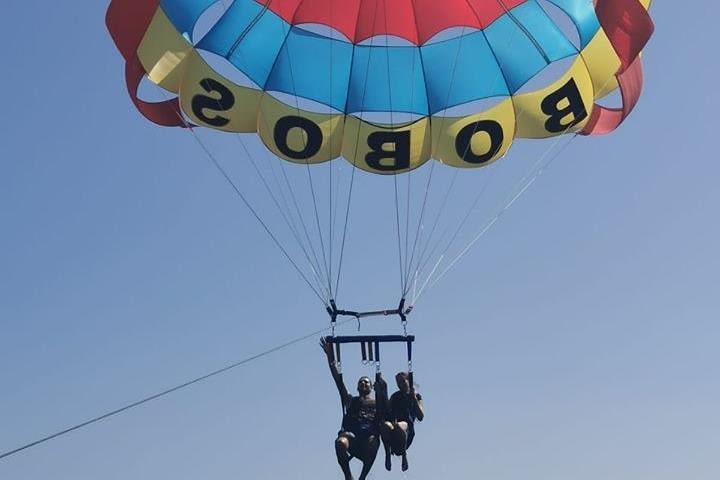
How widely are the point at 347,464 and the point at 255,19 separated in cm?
481

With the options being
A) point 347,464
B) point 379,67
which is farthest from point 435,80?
point 347,464

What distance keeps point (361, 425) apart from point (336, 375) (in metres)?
0.55

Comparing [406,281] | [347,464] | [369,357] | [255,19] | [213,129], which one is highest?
[255,19]

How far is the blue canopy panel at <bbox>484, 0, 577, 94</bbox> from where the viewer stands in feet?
37.0

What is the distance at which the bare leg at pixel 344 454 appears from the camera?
920 centimetres

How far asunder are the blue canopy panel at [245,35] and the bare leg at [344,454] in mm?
4104

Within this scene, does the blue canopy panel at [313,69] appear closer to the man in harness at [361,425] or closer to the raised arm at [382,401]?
the man in harness at [361,425]

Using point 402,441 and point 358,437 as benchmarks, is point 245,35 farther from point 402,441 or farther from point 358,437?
point 402,441

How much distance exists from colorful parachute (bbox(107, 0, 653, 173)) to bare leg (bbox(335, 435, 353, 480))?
343cm

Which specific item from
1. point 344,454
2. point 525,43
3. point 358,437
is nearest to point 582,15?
point 525,43

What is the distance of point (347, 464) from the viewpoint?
364 inches

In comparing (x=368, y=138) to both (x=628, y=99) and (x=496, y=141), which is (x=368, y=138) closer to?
(x=496, y=141)

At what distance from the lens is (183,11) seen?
431 inches

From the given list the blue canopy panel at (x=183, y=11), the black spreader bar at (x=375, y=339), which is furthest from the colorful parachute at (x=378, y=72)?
the black spreader bar at (x=375, y=339)
